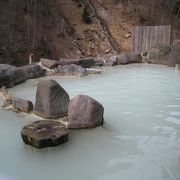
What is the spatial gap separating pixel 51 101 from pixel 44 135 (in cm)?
102

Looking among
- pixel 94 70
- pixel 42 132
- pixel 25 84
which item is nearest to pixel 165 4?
pixel 94 70

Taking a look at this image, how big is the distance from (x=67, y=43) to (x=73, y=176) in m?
8.64

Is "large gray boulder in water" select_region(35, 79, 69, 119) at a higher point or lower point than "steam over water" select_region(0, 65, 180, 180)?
higher

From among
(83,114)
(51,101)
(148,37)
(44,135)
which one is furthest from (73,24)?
(44,135)

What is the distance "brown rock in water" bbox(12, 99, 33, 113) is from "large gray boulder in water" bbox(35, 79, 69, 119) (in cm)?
22

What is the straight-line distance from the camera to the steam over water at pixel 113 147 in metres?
2.85

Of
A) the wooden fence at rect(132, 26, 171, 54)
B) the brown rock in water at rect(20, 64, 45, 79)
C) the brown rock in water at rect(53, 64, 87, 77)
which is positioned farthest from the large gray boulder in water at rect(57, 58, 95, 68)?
the wooden fence at rect(132, 26, 171, 54)

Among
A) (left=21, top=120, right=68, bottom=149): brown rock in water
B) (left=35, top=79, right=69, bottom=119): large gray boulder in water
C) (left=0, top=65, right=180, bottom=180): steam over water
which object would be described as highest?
(left=35, top=79, right=69, bottom=119): large gray boulder in water

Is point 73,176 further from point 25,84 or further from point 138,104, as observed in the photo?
point 25,84

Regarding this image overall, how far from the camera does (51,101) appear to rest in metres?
4.27

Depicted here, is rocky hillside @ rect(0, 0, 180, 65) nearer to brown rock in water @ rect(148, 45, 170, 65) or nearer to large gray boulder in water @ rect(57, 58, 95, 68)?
large gray boulder in water @ rect(57, 58, 95, 68)

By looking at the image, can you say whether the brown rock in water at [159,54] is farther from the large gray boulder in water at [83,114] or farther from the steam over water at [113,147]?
the large gray boulder in water at [83,114]

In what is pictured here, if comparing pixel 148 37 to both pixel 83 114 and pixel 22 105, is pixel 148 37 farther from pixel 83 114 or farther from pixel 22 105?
pixel 83 114

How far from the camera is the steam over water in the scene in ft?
9.34
